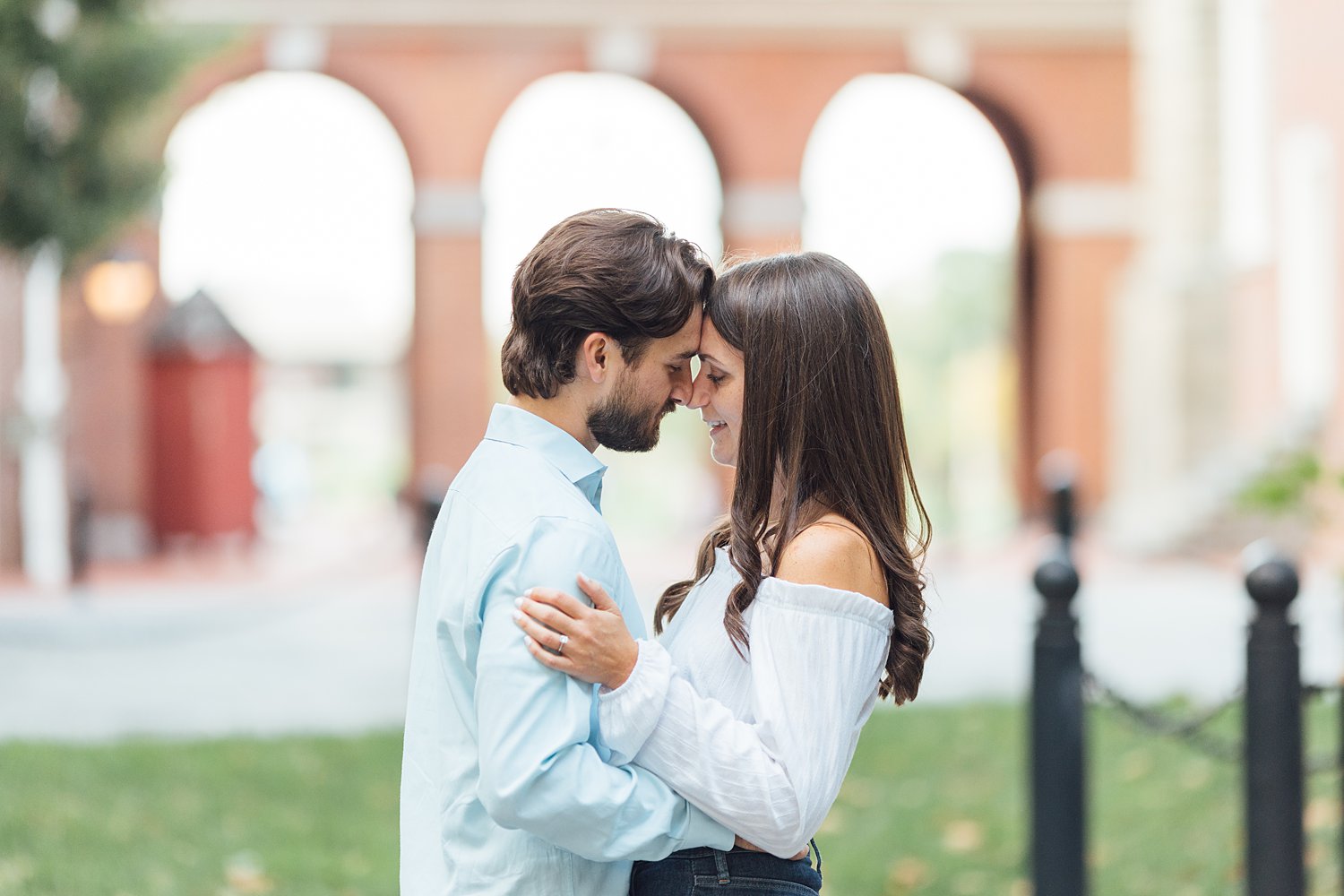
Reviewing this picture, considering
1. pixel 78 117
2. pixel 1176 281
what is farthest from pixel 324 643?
pixel 1176 281

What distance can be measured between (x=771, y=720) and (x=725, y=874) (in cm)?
25

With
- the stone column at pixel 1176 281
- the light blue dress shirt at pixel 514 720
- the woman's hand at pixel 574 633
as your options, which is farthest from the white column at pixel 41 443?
the woman's hand at pixel 574 633

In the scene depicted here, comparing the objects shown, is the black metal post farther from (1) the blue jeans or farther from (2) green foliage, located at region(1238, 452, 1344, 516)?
(1) the blue jeans

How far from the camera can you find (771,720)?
1.94 metres

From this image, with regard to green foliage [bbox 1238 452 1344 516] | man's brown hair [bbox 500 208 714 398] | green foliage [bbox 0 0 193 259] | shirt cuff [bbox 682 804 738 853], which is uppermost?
green foliage [bbox 0 0 193 259]

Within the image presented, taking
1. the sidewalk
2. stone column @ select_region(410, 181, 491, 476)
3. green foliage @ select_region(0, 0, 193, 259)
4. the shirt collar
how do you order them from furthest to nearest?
stone column @ select_region(410, 181, 491, 476) → green foliage @ select_region(0, 0, 193, 259) → the sidewalk → the shirt collar

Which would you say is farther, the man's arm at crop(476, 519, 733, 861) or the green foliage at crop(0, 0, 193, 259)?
the green foliage at crop(0, 0, 193, 259)

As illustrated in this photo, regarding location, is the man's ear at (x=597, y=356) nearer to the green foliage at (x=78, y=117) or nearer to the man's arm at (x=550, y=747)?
the man's arm at (x=550, y=747)

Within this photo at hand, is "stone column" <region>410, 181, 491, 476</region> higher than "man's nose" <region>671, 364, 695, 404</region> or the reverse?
higher

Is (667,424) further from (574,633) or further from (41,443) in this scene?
(574,633)

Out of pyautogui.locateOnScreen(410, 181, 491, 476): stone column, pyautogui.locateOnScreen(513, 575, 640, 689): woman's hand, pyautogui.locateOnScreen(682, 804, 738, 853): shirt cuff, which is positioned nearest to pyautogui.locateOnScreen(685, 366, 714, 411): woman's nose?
pyautogui.locateOnScreen(513, 575, 640, 689): woman's hand

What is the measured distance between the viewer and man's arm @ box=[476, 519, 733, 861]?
1795 millimetres

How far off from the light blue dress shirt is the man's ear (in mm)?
97

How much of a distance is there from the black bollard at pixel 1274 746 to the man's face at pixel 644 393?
1.88 m
